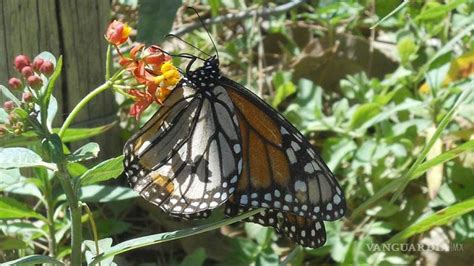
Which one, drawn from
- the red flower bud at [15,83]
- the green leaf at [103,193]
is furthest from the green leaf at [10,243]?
the red flower bud at [15,83]

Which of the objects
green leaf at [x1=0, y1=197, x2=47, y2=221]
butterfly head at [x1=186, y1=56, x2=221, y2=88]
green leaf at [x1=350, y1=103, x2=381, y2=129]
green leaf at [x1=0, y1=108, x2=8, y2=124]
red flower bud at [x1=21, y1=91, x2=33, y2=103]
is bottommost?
green leaf at [x1=0, y1=197, x2=47, y2=221]

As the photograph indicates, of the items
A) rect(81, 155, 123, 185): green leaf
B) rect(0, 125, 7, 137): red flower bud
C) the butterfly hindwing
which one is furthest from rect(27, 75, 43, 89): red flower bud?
the butterfly hindwing

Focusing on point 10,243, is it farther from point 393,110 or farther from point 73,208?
point 393,110

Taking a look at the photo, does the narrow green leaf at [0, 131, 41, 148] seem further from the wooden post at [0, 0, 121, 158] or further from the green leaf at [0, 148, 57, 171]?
the green leaf at [0, 148, 57, 171]

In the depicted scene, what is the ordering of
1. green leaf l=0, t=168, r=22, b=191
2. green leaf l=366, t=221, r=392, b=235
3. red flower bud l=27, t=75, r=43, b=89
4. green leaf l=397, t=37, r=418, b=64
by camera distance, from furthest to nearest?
green leaf l=397, t=37, r=418, b=64, green leaf l=366, t=221, r=392, b=235, green leaf l=0, t=168, r=22, b=191, red flower bud l=27, t=75, r=43, b=89

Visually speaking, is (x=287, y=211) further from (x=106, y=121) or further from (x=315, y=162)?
(x=106, y=121)

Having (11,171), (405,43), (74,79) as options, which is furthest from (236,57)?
(11,171)

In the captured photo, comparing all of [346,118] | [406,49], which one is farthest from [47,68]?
[406,49]
